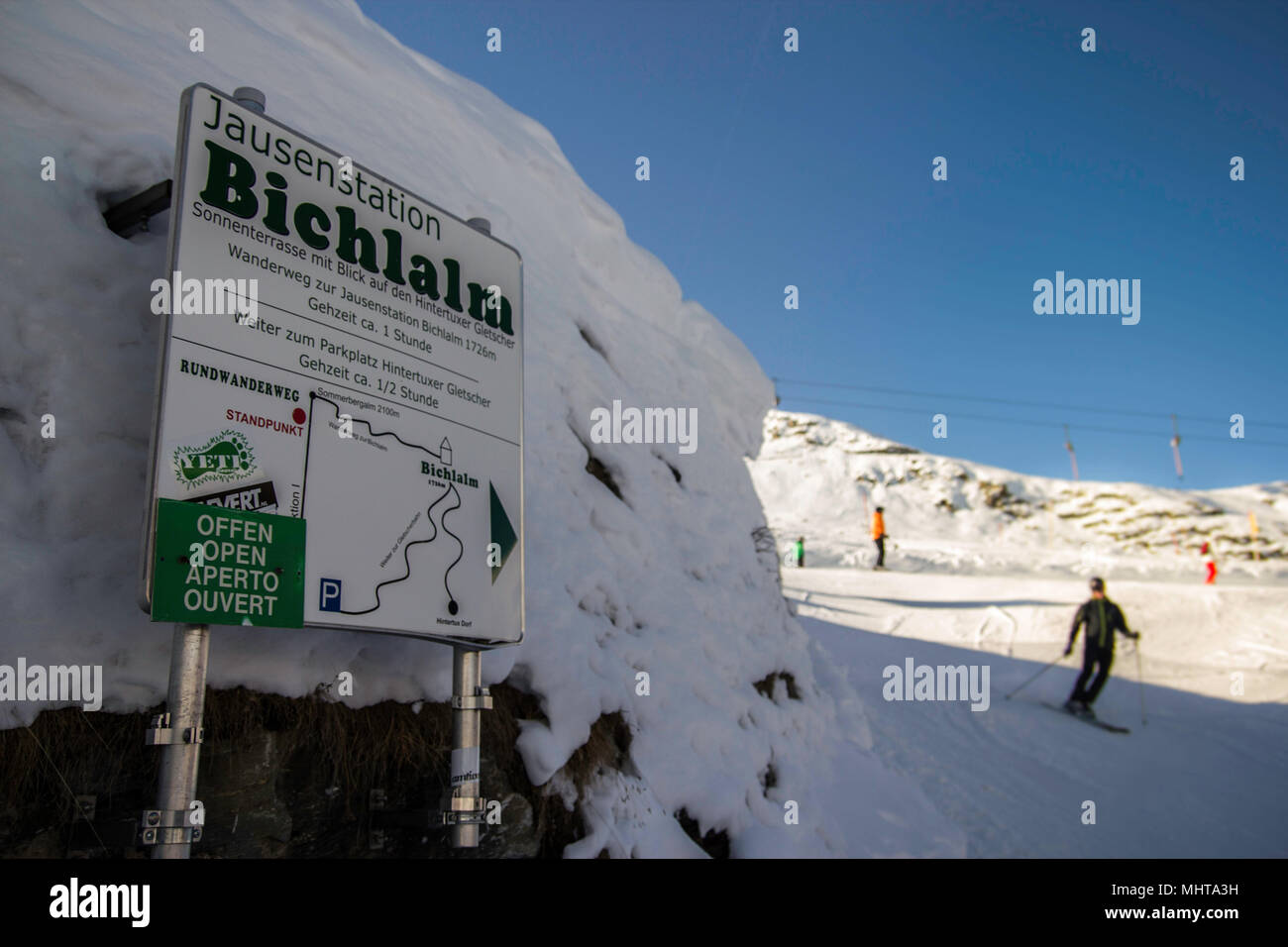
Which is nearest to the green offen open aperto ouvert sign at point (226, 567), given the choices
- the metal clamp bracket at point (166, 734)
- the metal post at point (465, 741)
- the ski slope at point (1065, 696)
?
the metal clamp bracket at point (166, 734)

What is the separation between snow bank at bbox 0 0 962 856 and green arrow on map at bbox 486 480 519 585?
597mm

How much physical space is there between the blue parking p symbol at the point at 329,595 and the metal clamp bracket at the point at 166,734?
60 centimetres

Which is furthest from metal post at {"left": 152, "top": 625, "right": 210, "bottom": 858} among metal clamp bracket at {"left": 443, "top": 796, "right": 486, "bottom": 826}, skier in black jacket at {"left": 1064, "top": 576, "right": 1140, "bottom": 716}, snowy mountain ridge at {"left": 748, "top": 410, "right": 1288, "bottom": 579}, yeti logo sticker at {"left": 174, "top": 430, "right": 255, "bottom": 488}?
snowy mountain ridge at {"left": 748, "top": 410, "right": 1288, "bottom": 579}

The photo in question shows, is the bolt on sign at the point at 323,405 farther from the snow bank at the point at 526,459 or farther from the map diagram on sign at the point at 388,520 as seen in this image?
the snow bank at the point at 526,459

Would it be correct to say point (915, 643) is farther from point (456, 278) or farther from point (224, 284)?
point (224, 284)

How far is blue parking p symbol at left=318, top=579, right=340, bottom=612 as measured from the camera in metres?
3.07

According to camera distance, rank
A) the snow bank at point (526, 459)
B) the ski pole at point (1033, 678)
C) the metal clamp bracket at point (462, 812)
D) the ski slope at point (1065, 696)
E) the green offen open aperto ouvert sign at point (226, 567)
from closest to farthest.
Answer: the green offen open aperto ouvert sign at point (226, 567), the snow bank at point (526, 459), the metal clamp bracket at point (462, 812), the ski slope at point (1065, 696), the ski pole at point (1033, 678)

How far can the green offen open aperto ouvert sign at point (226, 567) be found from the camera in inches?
104

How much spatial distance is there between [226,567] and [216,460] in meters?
0.39

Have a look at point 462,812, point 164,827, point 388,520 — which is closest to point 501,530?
point 388,520

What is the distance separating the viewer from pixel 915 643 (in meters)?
14.4

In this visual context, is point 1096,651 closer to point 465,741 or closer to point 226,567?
point 465,741

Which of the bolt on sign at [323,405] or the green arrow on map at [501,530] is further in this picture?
the green arrow on map at [501,530]
